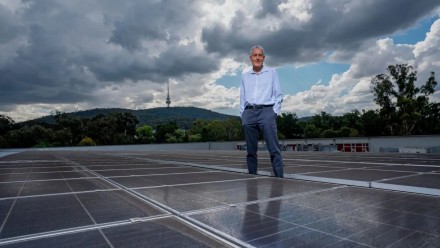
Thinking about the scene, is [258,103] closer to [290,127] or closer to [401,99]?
[401,99]

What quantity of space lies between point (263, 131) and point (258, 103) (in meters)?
0.43

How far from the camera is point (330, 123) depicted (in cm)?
6019

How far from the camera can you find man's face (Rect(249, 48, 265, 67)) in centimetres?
456

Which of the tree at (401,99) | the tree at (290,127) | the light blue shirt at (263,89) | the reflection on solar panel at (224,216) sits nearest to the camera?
the reflection on solar panel at (224,216)

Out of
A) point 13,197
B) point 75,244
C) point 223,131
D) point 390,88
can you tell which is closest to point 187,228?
point 75,244

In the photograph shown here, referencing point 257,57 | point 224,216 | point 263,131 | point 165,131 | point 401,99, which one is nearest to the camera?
point 224,216

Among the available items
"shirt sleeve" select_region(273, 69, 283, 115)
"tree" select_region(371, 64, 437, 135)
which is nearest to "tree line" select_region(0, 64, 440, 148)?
"tree" select_region(371, 64, 437, 135)

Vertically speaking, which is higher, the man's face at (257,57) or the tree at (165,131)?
the tree at (165,131)

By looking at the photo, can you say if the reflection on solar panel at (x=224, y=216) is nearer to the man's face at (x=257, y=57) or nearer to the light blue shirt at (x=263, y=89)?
the light blue shirt at (x=263, y=89)

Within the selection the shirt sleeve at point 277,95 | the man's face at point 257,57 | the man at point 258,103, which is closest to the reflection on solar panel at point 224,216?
the man at point 258,103

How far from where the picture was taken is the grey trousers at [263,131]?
13.6ft

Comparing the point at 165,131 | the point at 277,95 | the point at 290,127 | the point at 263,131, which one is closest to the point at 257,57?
the point at 277,95

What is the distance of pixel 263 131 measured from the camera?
14.5ft

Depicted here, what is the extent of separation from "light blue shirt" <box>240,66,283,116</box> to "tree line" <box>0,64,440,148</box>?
4414 cm
